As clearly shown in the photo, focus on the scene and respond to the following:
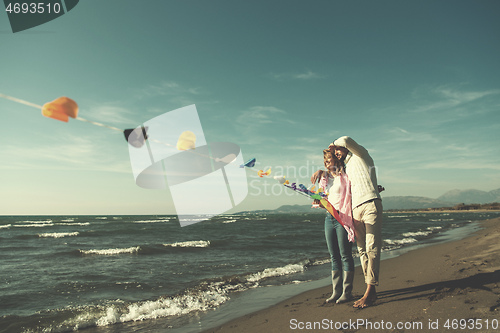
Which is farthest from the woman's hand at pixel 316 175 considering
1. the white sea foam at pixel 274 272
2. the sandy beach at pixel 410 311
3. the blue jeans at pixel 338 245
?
the white sea foam at pixel 274 272

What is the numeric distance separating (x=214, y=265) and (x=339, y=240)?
6244 mm

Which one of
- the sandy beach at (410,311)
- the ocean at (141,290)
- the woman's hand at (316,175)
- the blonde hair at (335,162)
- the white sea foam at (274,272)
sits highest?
the blonde hair at (335,162)

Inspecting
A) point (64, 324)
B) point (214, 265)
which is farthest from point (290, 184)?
point (214, 265)

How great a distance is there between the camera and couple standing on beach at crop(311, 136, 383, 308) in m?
3.00

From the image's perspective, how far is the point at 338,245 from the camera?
11.0 ft

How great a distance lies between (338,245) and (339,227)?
0.90ft

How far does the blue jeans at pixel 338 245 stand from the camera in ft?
10.6

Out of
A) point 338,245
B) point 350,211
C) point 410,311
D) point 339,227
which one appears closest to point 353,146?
point 350,211

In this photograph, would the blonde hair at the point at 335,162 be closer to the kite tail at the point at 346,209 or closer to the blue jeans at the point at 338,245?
the kite tail at the point at 346,209

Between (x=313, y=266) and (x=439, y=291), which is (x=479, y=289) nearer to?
(x=439, y=291)

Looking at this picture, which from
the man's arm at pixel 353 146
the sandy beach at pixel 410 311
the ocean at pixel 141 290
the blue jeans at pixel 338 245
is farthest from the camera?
the ocean at pixel 141 290

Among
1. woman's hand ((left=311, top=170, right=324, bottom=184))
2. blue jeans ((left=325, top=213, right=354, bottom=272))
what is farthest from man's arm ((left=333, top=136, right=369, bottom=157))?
blue jeans ((left=325, top=213, right=354, bottom=272))

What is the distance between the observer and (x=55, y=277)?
294 inches

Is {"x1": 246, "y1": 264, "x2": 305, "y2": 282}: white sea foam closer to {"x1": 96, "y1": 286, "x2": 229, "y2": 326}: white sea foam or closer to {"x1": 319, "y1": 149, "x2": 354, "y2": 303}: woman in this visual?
{"x1": 96, "y1": 286, "x2": 229, "y2": 326}: white sea foam
